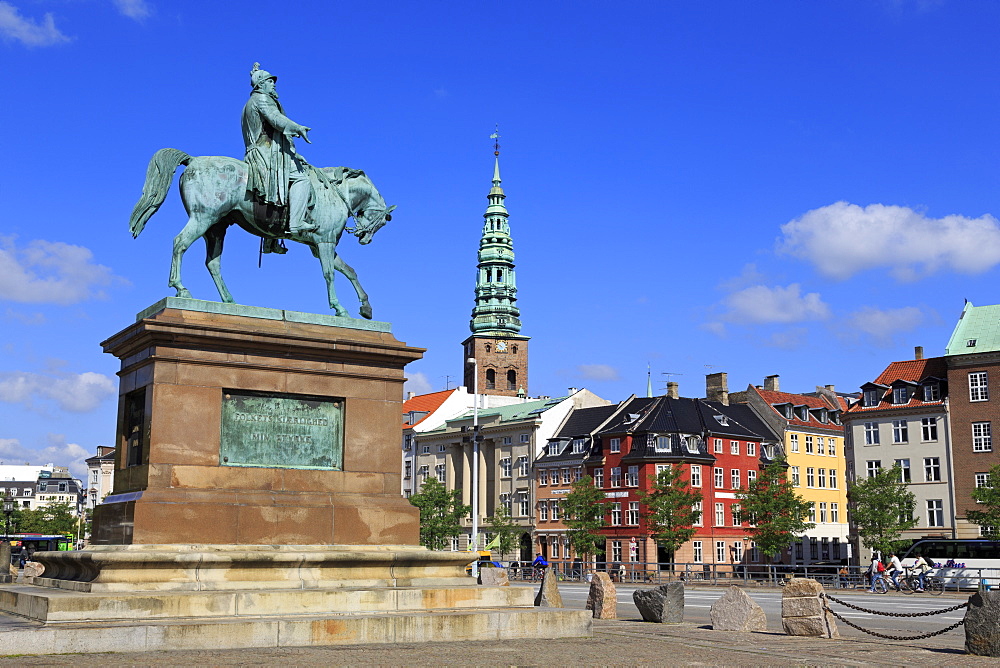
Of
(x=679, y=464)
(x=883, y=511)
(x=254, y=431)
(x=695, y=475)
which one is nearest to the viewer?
(x=254, y=431)

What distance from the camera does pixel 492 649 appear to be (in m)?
14.7

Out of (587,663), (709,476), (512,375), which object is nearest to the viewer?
(587,663)

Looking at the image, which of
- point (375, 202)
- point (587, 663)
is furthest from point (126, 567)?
point (375, 202)

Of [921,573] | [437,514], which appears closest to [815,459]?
[437,514]

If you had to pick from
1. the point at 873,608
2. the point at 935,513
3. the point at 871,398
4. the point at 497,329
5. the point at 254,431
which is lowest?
the point at 873,608

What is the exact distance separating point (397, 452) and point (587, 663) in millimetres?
5441

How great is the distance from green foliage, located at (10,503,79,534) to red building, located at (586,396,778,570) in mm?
86816

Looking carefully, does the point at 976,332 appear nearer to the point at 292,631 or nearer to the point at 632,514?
the point at 632,514

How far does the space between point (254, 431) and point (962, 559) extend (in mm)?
43247

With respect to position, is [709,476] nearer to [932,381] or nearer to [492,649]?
[932,381]

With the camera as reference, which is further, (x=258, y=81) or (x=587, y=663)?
(x=258, y=81)

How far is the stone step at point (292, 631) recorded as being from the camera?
13.3 m

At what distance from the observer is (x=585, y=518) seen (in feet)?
254

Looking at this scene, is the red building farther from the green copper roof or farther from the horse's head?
the horse's head
